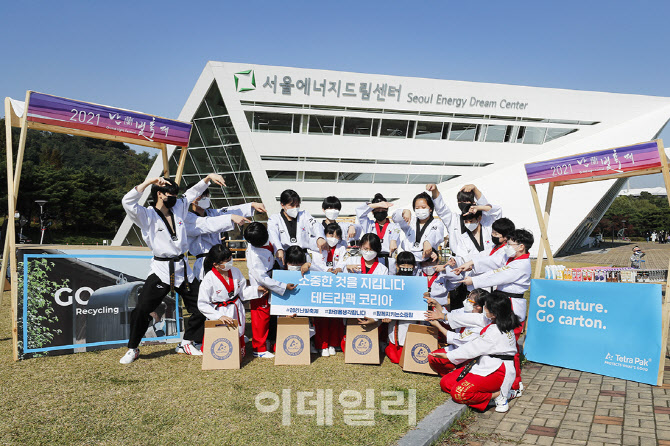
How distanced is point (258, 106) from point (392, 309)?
24.8 m

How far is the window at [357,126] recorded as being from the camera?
30.0 metres

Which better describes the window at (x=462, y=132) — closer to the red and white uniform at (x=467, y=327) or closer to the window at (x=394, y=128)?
the window at (x=394, y=128)

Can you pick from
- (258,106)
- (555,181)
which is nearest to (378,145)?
(258,106)

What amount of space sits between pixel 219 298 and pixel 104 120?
9.27 feet

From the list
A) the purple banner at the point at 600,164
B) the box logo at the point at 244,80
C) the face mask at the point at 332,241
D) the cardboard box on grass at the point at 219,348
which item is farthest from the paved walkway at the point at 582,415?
the box logo at the point at 244,80

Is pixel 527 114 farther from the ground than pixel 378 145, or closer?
farther from the ground

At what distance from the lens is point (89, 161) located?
74.9 meters

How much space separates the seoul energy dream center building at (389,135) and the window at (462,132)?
7cm

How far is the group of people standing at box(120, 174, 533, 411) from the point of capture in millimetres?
4492

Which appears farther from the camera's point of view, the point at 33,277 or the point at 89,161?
the point at 89,161

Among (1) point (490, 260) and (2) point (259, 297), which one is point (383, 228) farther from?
(2) point (259, 297)

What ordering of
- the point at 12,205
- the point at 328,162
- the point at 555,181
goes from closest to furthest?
the point at 12,205
the point at 555,181
the point at 328,162

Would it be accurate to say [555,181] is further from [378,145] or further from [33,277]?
[378,145]

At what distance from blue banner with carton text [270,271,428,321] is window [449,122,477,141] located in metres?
27.5
